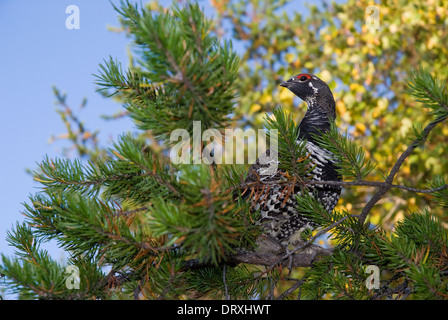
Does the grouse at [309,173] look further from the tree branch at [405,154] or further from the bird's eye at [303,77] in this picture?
the tree branch at [405,154]

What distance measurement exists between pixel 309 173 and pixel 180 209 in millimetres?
1310

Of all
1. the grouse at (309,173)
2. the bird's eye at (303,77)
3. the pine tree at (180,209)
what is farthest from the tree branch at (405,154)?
the bird's eye at (303,77)

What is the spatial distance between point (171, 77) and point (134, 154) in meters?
0.30

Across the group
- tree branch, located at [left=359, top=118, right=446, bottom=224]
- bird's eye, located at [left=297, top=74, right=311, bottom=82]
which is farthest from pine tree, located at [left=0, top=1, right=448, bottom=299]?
bird's eye, located at [left=297, top=74, right=311, bottom=82]

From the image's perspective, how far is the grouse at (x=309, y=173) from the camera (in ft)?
7.86

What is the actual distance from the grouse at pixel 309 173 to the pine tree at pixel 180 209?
0.33 metres

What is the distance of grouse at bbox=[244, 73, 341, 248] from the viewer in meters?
2.40

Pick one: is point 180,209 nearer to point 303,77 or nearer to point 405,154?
point 405,154

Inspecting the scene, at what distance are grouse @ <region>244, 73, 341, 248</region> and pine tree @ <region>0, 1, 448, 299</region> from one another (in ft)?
1.09

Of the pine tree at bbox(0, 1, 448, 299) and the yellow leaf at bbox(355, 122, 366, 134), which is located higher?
the yellow leaf at bbox(355, 122, 366, 134)

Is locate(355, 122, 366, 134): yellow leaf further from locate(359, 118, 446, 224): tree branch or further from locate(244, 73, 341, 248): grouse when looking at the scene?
locate(359, 118, 446, 224): tree branch

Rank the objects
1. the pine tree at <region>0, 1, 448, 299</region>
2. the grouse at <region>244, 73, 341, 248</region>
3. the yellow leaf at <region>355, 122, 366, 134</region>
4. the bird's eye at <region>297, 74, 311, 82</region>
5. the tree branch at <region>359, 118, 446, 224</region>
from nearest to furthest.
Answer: the pine tree at <region>0, 1, 448, 299</region>, the tree branch at <region>359, 118, 446, 224</region>, the grouse at <region>244, 73, 341, 248</region>, the bird's eye at <region>297, 74, 311, 82</region>, the yellow leaf at <region>355, 122, 366, 134</region>
